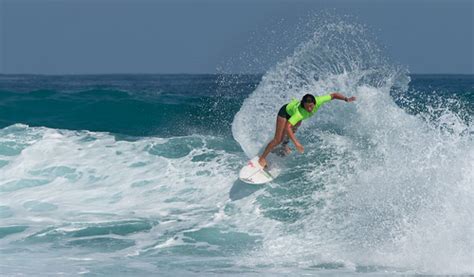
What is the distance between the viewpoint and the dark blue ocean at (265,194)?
8953 mm

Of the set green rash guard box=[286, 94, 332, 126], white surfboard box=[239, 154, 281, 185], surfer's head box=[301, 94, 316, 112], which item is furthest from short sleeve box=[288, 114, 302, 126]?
Answer: white surfboard box=[239, 154, 281, 185]

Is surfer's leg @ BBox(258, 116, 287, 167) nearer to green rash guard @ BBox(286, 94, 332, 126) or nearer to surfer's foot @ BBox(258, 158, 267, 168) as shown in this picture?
surfer's foot @ BBox(258, 158, 267, 168)

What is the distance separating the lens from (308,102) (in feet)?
36.4

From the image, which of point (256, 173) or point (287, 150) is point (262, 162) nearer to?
point (256, 173)

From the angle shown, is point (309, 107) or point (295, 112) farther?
point (295, 112)

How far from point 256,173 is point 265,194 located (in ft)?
1.35

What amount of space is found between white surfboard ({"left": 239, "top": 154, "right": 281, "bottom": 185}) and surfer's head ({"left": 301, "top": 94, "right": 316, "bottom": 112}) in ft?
5.04

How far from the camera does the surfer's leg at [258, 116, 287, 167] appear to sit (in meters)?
11.6

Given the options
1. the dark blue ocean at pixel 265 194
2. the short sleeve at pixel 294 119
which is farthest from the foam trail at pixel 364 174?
the short sleeve at pixel 294 119

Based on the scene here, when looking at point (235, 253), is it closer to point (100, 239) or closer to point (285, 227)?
point (285, 227)

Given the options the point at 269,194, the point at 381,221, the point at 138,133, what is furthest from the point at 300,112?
the point at 138,133

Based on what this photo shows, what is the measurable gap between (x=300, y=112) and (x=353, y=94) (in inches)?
121

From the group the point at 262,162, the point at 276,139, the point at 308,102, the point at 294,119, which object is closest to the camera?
the point at 308,102

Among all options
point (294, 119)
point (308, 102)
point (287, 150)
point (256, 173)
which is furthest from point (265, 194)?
point (308, 102)
